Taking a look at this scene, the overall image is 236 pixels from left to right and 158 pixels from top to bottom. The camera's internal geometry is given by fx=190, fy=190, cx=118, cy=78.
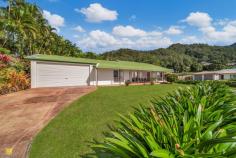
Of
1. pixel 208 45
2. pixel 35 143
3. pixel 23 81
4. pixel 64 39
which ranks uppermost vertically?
pixel 208 45

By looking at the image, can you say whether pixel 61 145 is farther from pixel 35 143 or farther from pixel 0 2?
pixel 0 2

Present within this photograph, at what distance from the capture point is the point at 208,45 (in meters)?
107

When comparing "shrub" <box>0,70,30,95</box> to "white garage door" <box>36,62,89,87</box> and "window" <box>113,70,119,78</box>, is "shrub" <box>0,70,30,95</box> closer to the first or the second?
"white garage door" <box>36,62,89,87</box>

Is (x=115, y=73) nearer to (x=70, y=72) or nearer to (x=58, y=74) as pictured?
(x=70, y=72)

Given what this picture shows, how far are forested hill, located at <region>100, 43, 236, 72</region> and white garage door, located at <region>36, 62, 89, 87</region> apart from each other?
39.3 m

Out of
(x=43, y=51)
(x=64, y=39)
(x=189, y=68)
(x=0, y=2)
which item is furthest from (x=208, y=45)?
(x=0, y=2)

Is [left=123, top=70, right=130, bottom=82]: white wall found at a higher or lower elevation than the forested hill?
lower

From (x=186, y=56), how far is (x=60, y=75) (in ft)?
261

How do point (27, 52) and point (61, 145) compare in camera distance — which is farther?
point (27, 52)

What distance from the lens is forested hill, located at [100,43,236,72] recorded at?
7038 cm

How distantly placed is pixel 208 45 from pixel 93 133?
377 ft

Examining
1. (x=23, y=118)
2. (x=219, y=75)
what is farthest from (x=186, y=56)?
(x=23, y=118)

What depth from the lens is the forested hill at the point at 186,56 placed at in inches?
2771

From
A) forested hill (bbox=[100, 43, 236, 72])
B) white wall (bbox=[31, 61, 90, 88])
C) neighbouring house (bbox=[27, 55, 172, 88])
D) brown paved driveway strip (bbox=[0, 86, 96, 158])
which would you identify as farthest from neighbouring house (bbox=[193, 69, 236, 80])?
brown paved driveway strip (bbox=[0, 86, 96, 158])
